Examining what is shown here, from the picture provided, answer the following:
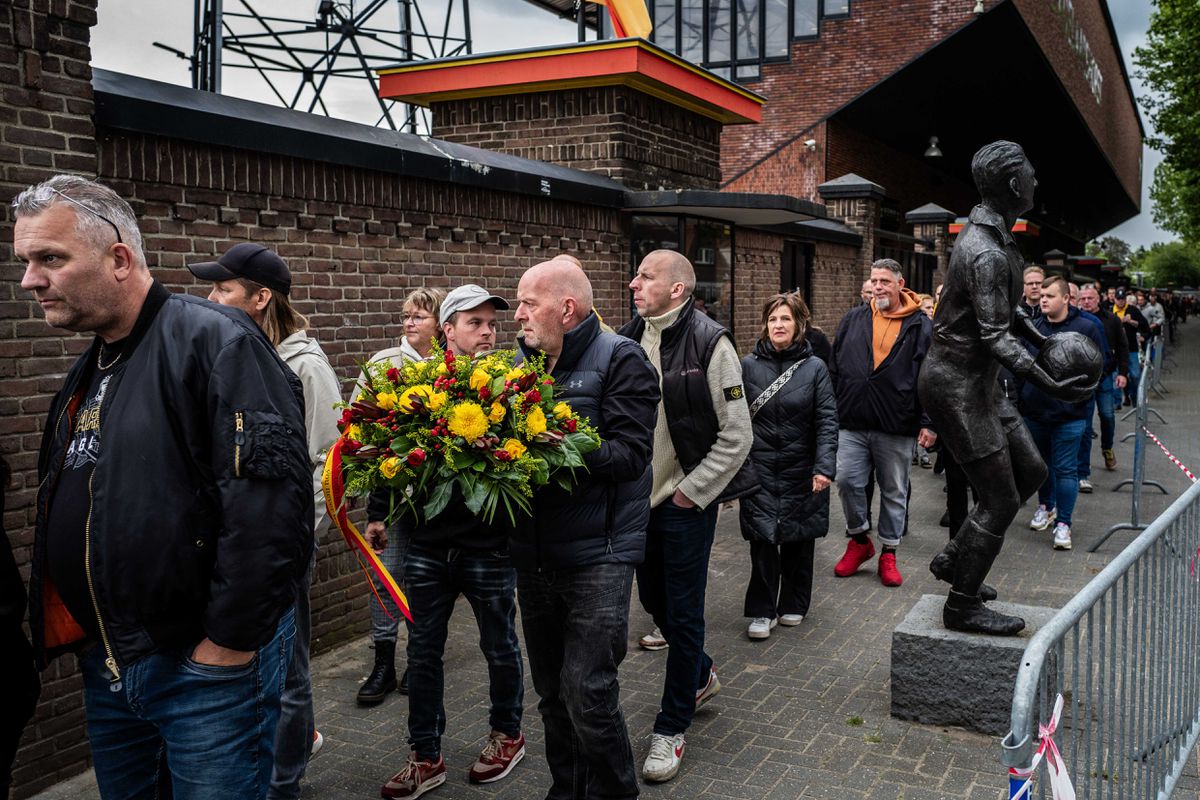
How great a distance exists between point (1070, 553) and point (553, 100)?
604cm

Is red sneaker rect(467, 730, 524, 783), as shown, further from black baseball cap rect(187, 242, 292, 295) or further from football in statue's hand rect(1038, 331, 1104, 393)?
football in statue's hand rect(1038, 331, 1104, 393)

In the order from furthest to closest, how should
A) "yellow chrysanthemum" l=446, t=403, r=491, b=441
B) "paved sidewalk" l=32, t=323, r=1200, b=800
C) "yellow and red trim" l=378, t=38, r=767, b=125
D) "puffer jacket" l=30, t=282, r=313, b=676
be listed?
"yellow and red trim" l=378, t=38, r=767, b=125 → "paved sidewalk" l=32, t=323, r=1200, b=800 → "yellow chrysanthemum" l=446, t=403, r=491, b=441 → "puffer jacket" l=30, t=282, r=313, b=676

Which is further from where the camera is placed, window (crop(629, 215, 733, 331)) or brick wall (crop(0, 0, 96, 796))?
window (crop(629, 215, 733, 331))

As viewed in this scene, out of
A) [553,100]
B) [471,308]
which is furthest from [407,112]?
[471,308]

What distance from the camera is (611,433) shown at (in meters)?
3.67

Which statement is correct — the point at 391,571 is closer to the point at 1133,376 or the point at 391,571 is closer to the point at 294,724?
the point at 294,724

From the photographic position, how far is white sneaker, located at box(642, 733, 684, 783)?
4.36 metres

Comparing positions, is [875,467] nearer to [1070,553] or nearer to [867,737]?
[1070,553]

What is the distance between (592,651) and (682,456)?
1283 mm

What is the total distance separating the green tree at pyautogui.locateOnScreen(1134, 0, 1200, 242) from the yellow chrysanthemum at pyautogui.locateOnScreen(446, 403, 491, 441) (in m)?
33.5

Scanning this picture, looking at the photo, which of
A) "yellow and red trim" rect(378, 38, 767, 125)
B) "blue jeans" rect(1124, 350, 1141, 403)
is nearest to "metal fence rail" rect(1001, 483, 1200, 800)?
"yellow and red trim" rect(378, 38, 767, 125)

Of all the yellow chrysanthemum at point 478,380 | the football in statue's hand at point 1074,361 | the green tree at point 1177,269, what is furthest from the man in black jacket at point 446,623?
the green tree at point 1177,269

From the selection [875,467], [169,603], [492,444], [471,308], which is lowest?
[875,467]

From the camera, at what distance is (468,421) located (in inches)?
133
